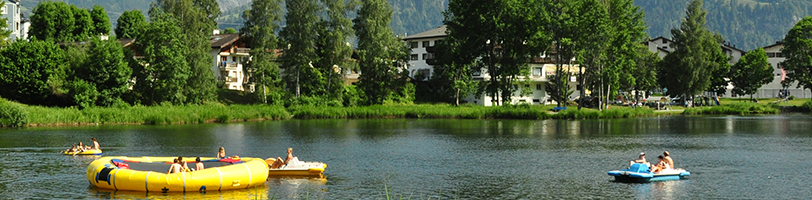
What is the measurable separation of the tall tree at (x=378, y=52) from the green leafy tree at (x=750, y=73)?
204 feet

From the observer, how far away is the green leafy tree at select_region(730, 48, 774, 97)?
137 metres

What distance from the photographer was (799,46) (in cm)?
12419

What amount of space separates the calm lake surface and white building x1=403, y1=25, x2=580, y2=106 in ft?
104

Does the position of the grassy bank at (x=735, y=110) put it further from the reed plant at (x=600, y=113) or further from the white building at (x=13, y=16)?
the white building at (x=13, y=16)

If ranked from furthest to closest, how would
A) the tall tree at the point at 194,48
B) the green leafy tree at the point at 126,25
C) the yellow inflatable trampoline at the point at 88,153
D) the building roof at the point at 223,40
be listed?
the green leafy tree at the point at 126,25, the building roof at the point at 223,40, the tall tree at the point at 194,48, the yellow inflatable trampoline at the point at 88,153

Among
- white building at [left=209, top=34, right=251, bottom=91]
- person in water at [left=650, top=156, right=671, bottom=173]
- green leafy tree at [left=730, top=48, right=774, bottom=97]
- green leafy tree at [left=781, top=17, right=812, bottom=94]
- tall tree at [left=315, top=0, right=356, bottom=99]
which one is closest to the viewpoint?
person in water at [left=650, top=156, right=671, bottom=173]

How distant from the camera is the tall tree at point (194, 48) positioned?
93.8m

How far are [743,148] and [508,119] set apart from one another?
41774 millimetres

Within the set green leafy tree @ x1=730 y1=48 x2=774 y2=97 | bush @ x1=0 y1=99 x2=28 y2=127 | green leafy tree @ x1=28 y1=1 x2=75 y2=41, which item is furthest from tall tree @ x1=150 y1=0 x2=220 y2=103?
green leafy tree @ x1=730 y1=48 x2=774 y2=97

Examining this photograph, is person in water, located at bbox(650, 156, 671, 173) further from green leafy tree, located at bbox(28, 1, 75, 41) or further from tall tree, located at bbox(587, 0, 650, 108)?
green leafy tree, located at bbox(28, 1, 75, 41)

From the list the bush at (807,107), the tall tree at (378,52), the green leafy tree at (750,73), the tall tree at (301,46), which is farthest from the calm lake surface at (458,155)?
the green leafy tree at (750,73)

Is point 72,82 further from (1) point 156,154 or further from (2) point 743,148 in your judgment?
(2) point 743,148

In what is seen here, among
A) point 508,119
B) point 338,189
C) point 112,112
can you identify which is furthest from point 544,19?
point 338,189

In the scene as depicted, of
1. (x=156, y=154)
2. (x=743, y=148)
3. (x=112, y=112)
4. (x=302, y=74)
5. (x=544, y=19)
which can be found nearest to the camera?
(x=156, y=154)
